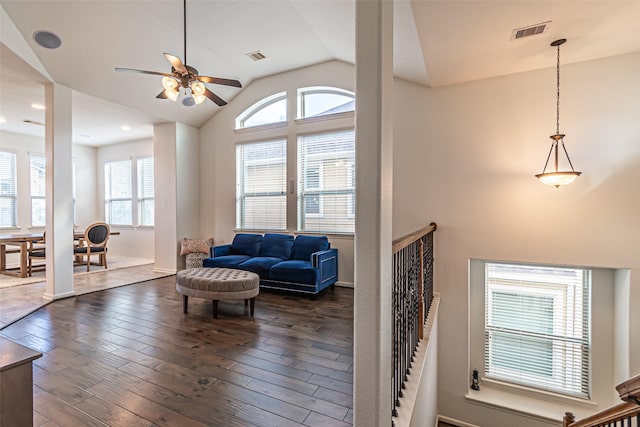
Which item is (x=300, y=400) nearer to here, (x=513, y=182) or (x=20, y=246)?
(x=513, y=182)

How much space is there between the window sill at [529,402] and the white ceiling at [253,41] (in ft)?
13.7

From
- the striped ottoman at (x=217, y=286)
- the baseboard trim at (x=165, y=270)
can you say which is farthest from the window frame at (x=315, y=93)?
the baseboard trim at (x=165, y=270)

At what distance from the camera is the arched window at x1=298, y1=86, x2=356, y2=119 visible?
203 inches

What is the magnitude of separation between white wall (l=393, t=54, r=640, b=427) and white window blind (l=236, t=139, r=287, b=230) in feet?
7.63

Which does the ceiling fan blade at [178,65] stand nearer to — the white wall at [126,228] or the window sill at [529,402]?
the window sill at [529,402]

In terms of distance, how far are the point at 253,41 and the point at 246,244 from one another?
3.45m

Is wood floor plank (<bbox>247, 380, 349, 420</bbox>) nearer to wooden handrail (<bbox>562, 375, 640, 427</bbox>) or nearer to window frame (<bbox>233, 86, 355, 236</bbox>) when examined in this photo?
wooden handrail (<bbox>562, 375, 640, 427</bbox>)

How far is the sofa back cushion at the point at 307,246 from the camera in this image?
4.91 m

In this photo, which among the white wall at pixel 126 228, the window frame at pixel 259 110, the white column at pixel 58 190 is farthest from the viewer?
the white wall at pixel 126 228

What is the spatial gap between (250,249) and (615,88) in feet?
18.1

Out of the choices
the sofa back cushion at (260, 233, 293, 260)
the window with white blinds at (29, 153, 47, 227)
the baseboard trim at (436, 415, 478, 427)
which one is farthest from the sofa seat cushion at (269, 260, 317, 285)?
the window with white blinds at (29, 153, 47, 227)

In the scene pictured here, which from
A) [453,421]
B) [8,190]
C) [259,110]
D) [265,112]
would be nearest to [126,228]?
[8,190]

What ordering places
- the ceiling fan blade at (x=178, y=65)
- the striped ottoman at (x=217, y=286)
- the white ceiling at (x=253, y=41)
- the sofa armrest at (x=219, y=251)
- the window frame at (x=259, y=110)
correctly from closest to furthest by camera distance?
1. the white ceiling at (x=253, y=41)
2. the ceiling fan blade at (x=178, y=65)
3. the striped ottoman at (x=217, y=286)
4. the sofa armrest at (x=219, y=251)
5. the window frame at (x=259, y=110)

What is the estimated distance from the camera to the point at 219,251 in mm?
5426
